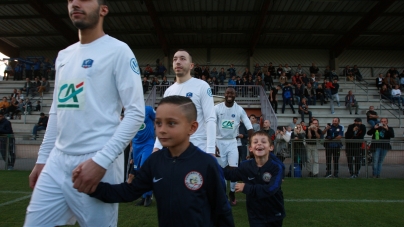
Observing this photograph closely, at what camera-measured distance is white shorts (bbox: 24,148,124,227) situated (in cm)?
225

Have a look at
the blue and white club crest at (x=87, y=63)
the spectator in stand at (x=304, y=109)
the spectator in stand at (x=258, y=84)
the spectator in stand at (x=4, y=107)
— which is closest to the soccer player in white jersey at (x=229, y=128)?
the blue and white club crest at (x=87, y=63)

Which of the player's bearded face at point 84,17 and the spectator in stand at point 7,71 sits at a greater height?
the spectator in stand at point 7,71

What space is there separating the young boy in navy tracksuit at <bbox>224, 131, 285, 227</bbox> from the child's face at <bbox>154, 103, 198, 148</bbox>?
1.47 meters

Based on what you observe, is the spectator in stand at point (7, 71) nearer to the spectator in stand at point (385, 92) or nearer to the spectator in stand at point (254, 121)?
the spectator in stand at point (254, 121)

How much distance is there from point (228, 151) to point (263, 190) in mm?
3848

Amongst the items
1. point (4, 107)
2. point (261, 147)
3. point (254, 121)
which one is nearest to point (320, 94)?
point (254, 121)

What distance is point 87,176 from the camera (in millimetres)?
2057

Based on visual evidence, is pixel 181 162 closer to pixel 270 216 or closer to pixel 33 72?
pixel 270 216

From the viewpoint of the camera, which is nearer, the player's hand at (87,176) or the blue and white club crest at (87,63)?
the player's hand at (87,176)

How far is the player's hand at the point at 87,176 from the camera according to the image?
80.7 inches

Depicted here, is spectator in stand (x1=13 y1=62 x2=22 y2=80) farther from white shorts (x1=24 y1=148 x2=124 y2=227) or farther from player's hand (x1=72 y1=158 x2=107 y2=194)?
player's hand (x1=72 y1=158 x2=107 y2=194)

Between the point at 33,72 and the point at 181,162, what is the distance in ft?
90.3

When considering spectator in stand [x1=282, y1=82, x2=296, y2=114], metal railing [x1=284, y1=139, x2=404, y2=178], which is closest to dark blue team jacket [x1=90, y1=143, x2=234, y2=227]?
metal railing [x1=284, y1=139, x2=404, y2=178]

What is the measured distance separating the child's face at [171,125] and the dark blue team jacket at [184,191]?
0.37ft
